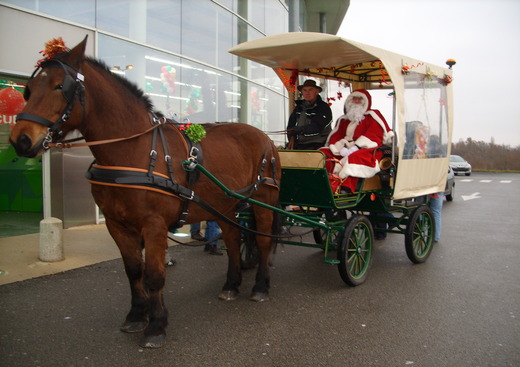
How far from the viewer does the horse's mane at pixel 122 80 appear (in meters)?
3.54

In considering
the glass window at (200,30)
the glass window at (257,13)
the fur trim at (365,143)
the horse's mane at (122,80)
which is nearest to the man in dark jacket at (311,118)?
the fur trim at (365,143)

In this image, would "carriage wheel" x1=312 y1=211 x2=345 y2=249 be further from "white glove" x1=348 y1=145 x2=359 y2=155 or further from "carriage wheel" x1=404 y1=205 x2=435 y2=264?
"carriage wheel" x1=404 y1=205 x2=435 y2=264

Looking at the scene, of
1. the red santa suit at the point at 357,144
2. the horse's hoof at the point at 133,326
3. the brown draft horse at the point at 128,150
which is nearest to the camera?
the brown draft horse at the point at 128,150

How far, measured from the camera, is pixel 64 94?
310 cm

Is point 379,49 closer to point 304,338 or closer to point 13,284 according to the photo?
point 304,338

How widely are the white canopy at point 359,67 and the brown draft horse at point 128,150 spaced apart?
171cm

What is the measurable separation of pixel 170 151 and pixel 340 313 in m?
2.31

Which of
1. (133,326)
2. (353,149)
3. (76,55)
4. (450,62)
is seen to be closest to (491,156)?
(450,62)

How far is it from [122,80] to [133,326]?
213 cm

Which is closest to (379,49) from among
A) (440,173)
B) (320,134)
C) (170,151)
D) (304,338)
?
(320,134)

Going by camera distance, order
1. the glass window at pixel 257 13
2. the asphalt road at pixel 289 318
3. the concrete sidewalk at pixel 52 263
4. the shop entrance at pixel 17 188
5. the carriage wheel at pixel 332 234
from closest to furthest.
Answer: the asphalt road at pixel 289 318, the carriage wheel at pixel 332 234, the concrete sidewalk at pixel 52 263, the shop entrance at pixel 17 188, the glass window at pixel 257 13

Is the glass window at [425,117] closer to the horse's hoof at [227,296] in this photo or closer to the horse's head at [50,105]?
the horse's hoof at [227,296]

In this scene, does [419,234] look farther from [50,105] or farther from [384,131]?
[50,105]

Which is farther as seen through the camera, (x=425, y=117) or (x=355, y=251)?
(x=425, y=117)
